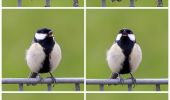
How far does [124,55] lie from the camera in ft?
5.91

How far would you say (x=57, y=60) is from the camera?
176cm

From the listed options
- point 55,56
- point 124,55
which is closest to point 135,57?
point 124,55

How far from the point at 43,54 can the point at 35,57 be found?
0.10 ft

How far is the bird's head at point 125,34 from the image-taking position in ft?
5.71

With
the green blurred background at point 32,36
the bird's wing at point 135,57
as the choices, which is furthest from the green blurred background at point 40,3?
the bird's wing at point 135,57

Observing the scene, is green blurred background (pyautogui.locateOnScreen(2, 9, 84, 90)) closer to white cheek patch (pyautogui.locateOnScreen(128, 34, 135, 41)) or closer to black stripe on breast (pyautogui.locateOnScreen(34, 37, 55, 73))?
black stripe on breast (pyautogui.locateOnScreen(34, 37, 55, 73))

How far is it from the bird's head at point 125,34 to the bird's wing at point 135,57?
3cm

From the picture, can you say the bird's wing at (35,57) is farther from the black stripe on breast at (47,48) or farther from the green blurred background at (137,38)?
the green blurred background at (137,38)

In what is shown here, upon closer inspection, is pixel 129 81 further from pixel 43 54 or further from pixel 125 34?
pixel 43 54

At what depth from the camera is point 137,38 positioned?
5.73ft

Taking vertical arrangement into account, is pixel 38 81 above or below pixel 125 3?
below
